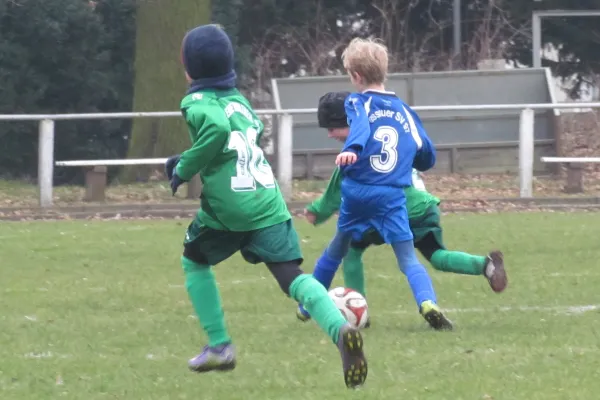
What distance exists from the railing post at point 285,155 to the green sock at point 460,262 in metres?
9.62

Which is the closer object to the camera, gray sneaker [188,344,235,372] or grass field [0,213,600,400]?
grass field [0,213,600,400]

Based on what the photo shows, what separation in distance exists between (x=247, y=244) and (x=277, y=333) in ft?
5.06

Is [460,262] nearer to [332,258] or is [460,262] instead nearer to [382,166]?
[332,258]

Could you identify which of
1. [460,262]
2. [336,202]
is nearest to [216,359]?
[336,202]

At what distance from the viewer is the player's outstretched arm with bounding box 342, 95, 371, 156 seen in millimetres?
6480

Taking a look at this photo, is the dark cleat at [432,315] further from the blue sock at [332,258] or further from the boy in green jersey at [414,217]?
the blue sock at [332,258]

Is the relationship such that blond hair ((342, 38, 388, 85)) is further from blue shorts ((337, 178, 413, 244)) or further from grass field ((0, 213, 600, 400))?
grass field ((0, 213, 600, 400))

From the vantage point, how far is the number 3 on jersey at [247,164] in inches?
213

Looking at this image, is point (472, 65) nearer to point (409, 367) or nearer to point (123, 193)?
point (123, 193)

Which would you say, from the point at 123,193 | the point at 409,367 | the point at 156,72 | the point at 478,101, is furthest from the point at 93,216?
the point at 409,367

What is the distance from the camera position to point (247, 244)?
5504 millimetres

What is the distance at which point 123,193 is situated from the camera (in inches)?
670

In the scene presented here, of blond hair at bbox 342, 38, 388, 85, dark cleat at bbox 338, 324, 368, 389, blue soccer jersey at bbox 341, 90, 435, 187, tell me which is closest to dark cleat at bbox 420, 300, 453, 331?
blue soccer jersey at bbox 341, 90, 435, 187

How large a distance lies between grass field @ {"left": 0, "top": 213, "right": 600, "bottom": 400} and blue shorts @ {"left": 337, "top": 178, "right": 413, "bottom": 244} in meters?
0.53
